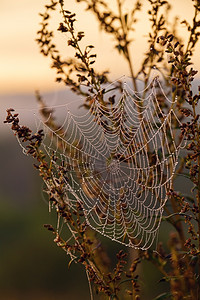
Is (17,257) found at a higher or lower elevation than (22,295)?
higher

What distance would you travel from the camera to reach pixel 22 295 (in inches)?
458

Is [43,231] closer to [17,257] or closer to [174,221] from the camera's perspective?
[17,257]

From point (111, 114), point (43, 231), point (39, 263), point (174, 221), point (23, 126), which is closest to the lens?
point (23, 126)

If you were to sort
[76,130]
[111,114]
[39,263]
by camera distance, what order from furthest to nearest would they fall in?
[39,263]
[76,130]
[111,114]

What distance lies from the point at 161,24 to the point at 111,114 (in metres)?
0.86

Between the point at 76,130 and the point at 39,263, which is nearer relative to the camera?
the point at 76,130

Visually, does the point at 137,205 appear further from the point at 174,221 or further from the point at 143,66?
the point at 143,66

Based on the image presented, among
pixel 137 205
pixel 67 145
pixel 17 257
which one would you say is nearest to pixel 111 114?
pixel 67 145

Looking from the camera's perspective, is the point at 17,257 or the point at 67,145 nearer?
the point at 67,145

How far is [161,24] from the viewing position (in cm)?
409

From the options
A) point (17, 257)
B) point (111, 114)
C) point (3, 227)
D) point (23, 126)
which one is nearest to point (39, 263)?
point (17, 257)

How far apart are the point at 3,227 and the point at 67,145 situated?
11.4m

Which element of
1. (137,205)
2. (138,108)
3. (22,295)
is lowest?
(22,295)

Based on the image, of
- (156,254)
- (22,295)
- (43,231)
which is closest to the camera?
(156,254)
